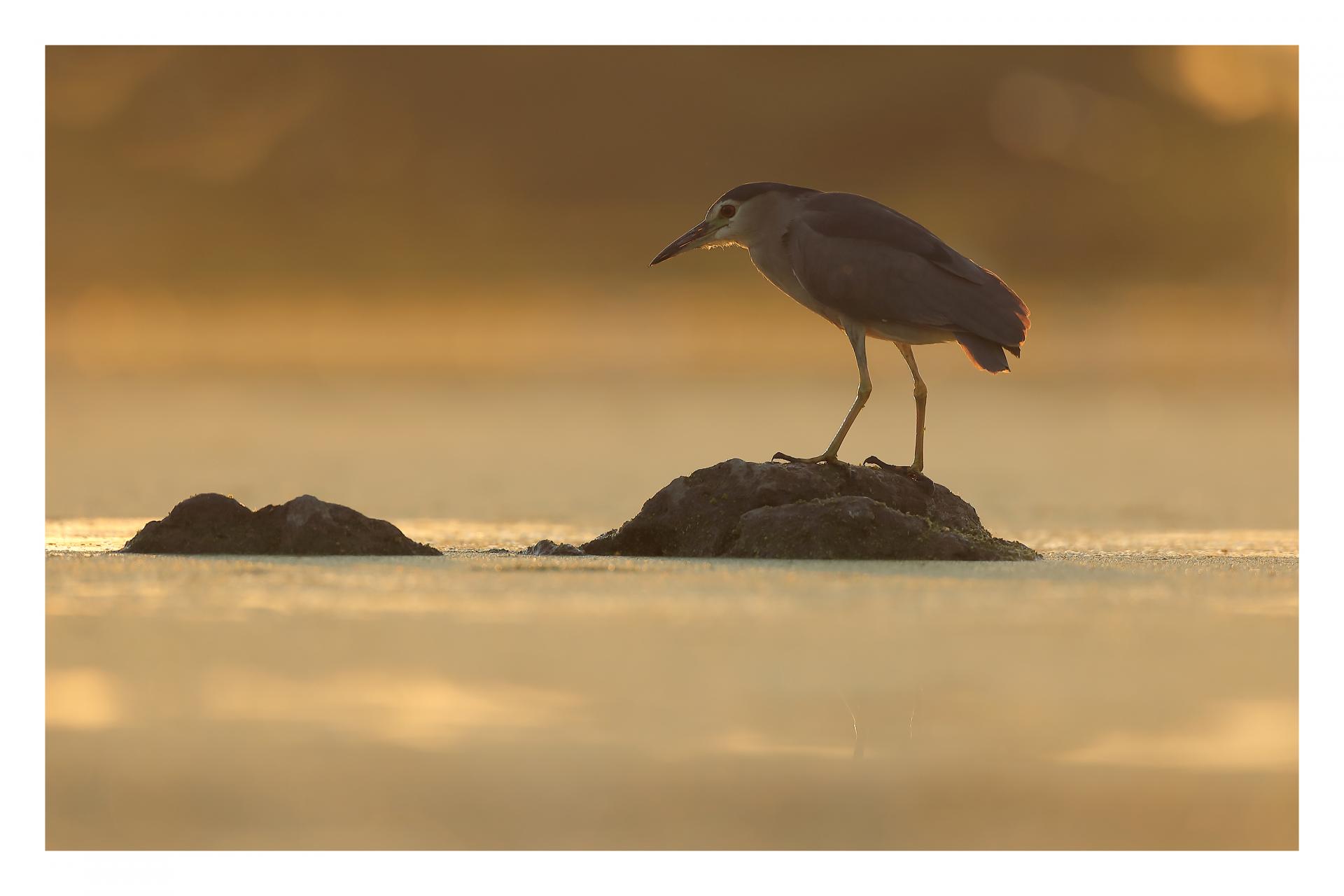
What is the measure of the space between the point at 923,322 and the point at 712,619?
2.87 m

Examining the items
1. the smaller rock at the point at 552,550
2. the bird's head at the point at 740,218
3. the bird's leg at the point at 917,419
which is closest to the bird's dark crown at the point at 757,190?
the bird's head at the point at 740,218

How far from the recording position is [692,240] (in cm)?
1003

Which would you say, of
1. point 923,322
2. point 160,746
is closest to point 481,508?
point 923,322

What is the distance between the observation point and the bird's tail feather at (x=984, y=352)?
29.8ft

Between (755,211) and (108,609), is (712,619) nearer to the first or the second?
(108,609)

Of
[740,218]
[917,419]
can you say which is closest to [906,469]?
[917,419]

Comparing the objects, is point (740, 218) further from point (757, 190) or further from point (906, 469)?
point (906, 469)

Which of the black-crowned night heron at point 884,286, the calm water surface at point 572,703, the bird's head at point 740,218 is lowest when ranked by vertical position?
the calm water surface at point 572,703

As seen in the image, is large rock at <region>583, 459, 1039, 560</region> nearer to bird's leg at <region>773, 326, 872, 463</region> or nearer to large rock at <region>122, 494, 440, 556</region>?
bird's leg at <region>773, 326, 872, 463</region>

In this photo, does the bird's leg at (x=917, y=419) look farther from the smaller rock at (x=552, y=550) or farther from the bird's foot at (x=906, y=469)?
the smaller rock at (x=552, y=550)

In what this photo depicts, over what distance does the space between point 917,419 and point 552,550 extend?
2070 mm

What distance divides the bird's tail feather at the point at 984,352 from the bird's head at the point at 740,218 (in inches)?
49.2

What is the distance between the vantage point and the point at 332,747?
16.9ft

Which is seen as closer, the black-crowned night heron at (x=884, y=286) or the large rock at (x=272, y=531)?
the large rock at (x=272, y=531)
